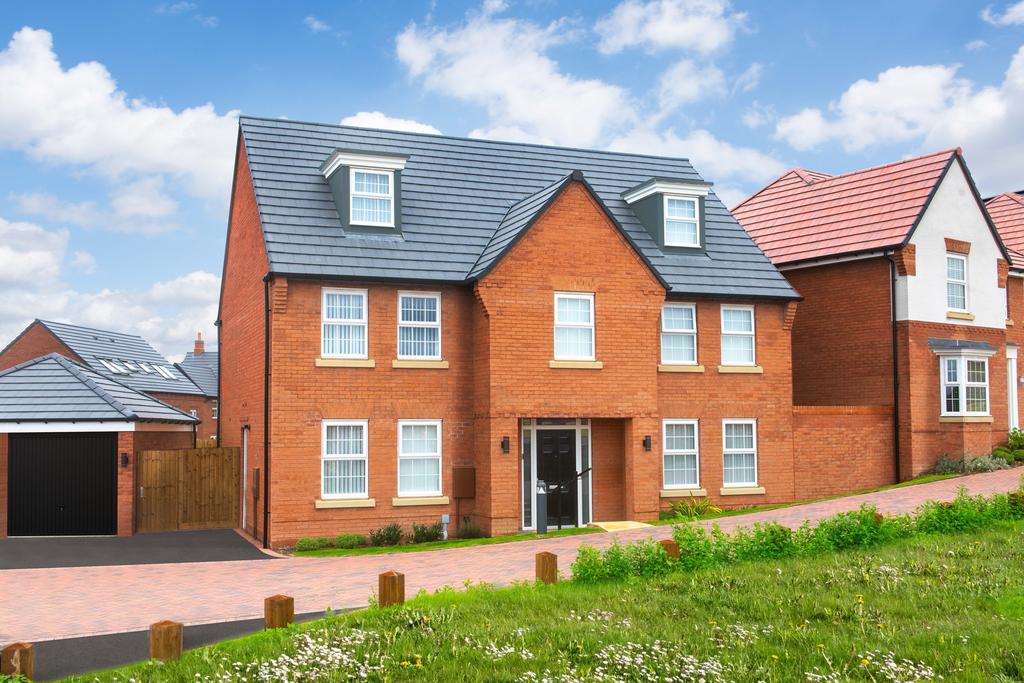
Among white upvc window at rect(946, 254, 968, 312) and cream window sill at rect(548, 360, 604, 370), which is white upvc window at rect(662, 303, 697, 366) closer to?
Answer: cream window sill at rect(548, 360, 604, 370)

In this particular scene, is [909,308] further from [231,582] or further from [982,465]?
[231,582]

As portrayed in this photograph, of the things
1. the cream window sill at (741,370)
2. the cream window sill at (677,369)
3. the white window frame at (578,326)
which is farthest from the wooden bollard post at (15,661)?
the cream window sill at (741,370)

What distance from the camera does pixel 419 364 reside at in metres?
22.8

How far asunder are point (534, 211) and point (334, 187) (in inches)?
202

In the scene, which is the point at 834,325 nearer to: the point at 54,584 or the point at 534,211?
the point at 534,211

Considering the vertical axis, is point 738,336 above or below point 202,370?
below

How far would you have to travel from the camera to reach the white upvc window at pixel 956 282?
28.8 m

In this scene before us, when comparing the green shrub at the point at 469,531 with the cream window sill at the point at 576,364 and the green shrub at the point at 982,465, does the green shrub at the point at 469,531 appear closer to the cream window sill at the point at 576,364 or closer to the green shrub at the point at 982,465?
the cream window sill at the point at 576,364

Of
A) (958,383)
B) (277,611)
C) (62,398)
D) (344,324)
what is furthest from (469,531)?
(958,383)

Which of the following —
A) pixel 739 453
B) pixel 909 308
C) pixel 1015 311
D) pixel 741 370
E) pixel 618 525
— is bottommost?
pixel 618 525

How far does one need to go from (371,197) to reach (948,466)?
1749 centimetres

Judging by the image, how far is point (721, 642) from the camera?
10.2m

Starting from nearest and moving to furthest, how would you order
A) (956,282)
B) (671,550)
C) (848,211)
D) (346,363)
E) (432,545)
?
(671,550)
(432,545)
(346,363)
(956,282)
(848,211)

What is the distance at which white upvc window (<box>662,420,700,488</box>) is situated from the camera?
24641mm
